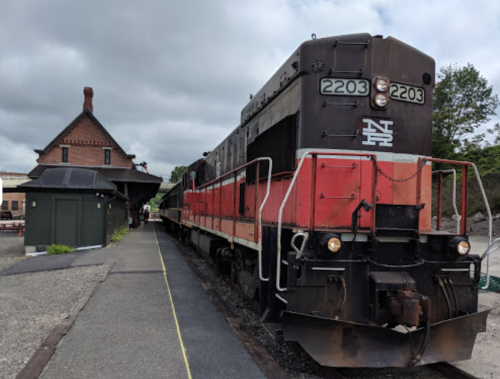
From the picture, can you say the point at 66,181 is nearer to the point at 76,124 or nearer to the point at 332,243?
the point at 332,243

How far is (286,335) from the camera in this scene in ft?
12.3

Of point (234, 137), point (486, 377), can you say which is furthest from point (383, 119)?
point (234, 137)

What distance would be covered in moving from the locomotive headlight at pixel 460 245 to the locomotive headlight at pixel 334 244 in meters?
1.31

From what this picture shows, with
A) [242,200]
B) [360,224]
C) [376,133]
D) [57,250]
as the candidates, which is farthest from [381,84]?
[57,250]

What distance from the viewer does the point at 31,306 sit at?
6781mm

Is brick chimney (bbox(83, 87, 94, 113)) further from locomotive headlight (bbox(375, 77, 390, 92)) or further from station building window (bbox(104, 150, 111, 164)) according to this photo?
locomotive headlight (bbox(375, 77, 390, 92))

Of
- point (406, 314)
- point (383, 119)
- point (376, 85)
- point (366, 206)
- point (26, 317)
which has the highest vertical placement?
point (376, 85)

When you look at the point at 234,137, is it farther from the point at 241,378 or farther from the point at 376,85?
the point at 241,378

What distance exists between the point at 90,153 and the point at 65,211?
20368 millimetres

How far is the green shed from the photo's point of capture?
1445 cm

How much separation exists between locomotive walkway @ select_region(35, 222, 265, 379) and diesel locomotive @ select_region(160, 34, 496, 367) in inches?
33.7

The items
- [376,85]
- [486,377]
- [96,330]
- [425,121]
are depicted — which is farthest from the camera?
[96,330]

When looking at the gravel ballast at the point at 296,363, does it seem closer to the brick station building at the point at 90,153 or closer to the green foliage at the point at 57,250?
the green foliage at the point at 57,250

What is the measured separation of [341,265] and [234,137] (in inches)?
212
